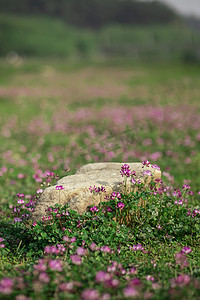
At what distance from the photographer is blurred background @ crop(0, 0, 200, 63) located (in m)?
79.1

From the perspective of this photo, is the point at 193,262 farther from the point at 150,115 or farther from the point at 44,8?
the point at 44,8

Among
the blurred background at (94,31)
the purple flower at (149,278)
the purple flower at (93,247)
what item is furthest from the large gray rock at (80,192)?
the blurred background at (94,31)

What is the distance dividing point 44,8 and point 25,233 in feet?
438

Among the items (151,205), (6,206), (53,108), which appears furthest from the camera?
(53,108)

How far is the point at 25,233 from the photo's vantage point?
4402mm

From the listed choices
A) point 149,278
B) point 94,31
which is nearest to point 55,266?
point 149,278

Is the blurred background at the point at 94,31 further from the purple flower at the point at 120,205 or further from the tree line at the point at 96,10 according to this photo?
the purple flower at the point at 120,205

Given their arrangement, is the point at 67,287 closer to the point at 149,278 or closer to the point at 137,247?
the point at 149,278

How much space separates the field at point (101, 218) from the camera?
3102 millimetres

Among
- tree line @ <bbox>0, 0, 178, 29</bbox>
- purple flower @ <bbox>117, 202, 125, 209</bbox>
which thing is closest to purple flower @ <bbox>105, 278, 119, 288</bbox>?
purple flower @ <bbox>117, 202, 125, 209</bbox>

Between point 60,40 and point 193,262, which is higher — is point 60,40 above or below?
above

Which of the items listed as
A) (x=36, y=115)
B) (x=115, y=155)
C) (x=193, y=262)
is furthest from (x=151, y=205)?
(x=36, y=115)

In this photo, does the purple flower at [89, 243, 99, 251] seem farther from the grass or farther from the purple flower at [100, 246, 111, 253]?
the grass

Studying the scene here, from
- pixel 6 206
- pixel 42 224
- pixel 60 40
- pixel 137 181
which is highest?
pixel 60 40
